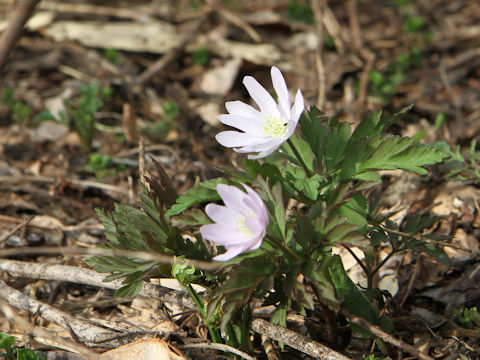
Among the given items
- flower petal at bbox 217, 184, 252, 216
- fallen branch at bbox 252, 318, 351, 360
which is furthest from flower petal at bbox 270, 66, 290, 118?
Result: fallen branch at bbox 252, 318, 351, 360

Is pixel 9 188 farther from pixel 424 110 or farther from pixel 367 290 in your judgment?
pixel 424 110

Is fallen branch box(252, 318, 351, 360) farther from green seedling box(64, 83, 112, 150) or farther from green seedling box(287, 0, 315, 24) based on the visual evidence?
green seedling box(287, 0, 315, 24)

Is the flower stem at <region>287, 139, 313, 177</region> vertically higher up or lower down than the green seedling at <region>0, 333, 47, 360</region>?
higher up

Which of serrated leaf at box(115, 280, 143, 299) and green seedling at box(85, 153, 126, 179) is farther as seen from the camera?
green seedling at box(85, 153, 126, 179)

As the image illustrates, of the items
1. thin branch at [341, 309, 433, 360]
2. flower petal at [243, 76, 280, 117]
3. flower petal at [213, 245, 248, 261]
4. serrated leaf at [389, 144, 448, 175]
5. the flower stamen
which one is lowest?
thin branch at [341, 309, 433, 360]

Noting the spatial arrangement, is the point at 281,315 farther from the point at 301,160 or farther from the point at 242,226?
the point at 301,160

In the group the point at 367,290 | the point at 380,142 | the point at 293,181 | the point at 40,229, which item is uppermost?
the point at 380,142

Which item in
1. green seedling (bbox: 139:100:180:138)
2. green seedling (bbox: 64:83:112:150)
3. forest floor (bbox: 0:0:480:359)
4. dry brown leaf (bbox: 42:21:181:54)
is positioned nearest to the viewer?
forest floor (bbox: 0:0:480:359)

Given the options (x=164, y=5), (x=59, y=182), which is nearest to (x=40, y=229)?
(x=59, y=182)
